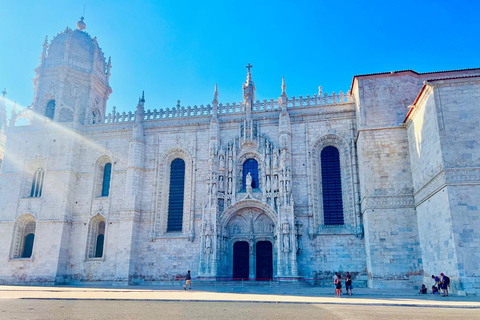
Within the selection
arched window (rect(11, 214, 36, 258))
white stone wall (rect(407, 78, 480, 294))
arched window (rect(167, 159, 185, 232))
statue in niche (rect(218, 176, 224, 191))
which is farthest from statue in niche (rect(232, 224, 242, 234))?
arched window (rect(11, 214, 36, 258))

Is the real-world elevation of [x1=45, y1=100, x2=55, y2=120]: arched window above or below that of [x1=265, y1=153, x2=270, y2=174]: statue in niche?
above

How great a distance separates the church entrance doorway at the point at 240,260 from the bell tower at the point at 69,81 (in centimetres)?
1588

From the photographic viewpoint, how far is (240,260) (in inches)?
1016

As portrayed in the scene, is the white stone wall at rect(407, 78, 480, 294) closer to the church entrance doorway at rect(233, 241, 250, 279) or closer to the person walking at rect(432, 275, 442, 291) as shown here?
the person walking at rect(432, 275, 442, 291)

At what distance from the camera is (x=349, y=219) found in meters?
24.4

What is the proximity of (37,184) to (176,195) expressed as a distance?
11.2m

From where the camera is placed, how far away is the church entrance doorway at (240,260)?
25.4 m

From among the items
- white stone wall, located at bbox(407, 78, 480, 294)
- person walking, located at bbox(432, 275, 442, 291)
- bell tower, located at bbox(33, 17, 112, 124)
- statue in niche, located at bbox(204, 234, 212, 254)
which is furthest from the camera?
bell tower, located at bbox(33, 17, 112, 124)

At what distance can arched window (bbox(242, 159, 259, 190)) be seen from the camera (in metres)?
27.0

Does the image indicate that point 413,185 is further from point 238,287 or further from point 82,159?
point 82,159

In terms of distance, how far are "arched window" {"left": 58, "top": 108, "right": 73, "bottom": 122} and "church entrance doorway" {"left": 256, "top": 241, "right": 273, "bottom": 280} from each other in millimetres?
18625

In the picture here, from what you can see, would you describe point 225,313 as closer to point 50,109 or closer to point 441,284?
point 441,284

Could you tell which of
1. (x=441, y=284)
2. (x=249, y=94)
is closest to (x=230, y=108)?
(x=249, y=94)

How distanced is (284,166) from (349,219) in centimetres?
538
